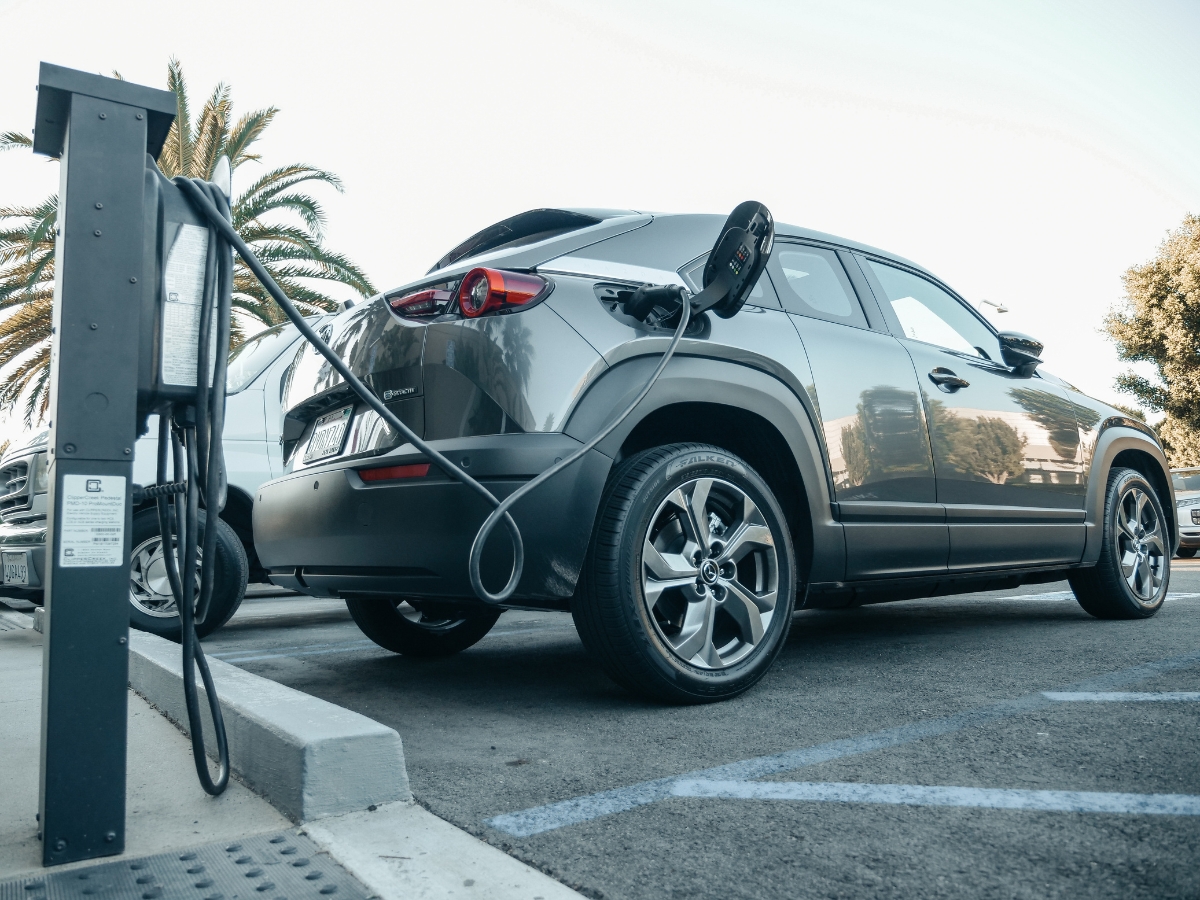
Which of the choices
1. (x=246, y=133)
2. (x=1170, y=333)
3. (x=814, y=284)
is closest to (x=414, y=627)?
(x=814, y=284)

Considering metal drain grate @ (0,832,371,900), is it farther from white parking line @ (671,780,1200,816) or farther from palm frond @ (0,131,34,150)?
palm frond @ (0,131,34,150)

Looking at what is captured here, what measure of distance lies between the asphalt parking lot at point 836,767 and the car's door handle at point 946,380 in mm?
1064

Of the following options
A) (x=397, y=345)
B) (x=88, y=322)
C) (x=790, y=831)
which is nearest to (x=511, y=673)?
(x=397, y=345)

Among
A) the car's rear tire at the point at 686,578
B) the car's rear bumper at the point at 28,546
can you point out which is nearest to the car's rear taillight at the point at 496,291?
the car's rear tire at the point at 686,578

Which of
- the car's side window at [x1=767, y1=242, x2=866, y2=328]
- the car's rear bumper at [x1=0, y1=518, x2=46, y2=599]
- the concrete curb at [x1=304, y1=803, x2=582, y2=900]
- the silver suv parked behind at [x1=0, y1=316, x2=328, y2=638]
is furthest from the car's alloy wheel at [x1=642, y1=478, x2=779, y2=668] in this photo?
the car's rear bumper at [x1=0, y1=518, x2=46, y2=599]

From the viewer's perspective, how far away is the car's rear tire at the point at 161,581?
4.80 metres

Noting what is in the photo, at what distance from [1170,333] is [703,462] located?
88.0 ft

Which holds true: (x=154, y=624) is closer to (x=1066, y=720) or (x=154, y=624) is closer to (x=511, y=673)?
(x=511, y=673)

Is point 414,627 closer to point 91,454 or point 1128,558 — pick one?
point 91,454

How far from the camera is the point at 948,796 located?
1965mm

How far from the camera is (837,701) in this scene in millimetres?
2973

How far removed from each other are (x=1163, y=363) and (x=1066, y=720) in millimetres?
27082

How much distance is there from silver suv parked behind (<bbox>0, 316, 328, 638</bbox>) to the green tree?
2592cm

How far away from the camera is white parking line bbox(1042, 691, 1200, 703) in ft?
9.30
